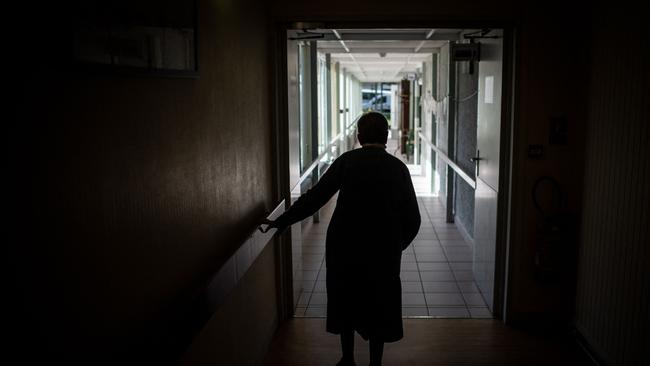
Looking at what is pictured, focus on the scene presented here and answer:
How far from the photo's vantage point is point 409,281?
4.85 metres

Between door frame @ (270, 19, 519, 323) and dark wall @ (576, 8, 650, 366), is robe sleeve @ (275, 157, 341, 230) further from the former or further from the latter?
dark wall @ (576, 8, 650, 366)

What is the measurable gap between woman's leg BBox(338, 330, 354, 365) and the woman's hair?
38.3 inches

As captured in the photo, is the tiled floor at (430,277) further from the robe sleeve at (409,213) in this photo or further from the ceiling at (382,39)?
the ceiling at (382,39)

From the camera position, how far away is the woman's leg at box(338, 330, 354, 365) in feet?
10.00

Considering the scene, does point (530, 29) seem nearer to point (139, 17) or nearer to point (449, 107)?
point (139, 17)

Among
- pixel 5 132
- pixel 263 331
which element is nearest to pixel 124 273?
pixel 5 132

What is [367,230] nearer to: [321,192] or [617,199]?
[321,192]

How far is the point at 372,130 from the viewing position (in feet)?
9.56

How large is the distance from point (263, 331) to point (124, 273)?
202 cm

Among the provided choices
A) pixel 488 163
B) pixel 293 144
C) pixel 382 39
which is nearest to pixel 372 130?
pixel 293 144

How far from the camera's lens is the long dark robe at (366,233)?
2830mm

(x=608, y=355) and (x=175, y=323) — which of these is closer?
(x=175, y=323)

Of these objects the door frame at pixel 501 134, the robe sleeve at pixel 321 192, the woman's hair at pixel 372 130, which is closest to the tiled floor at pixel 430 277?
the door frame at pixel 501 134

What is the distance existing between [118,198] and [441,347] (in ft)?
8.55
